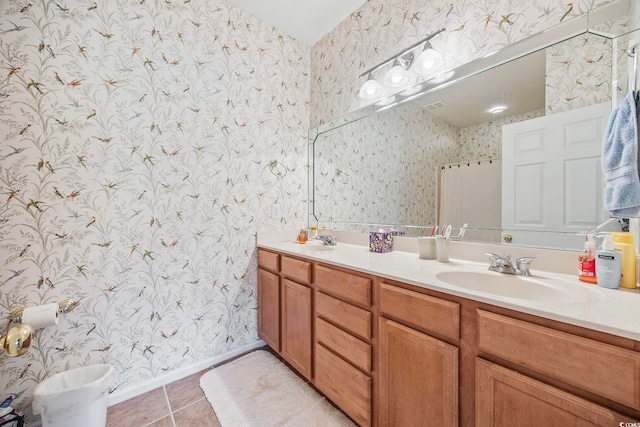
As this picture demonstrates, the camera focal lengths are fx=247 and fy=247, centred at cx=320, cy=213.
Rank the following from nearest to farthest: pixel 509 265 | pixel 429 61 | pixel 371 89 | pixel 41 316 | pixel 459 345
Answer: pixel 459 345 → pixel 509 265 → pixel 41 316 → pixel 429 61 → pixel 371 89

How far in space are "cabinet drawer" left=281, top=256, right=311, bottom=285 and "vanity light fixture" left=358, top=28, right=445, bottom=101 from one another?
1295mm

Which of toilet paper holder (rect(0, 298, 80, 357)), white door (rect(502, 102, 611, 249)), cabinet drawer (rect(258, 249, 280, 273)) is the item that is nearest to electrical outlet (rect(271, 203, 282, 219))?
cabinet drawer (rect(258, 249, 280, 273))

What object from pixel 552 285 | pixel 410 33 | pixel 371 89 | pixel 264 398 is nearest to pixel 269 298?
pixel 264 398

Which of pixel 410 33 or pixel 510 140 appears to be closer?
pixel 510 140

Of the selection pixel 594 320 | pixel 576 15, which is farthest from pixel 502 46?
pixel 594 320

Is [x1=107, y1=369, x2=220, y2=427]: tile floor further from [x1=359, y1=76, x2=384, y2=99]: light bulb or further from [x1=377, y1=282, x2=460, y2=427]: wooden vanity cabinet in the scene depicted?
[x1=359, y1=76, x2=384, y2=99]: light bulb

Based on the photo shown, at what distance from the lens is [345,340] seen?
1230mm

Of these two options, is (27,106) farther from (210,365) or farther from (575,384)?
(575,384)

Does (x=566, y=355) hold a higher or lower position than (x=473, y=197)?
lower

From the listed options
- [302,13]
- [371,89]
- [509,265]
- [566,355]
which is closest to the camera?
[566,355]

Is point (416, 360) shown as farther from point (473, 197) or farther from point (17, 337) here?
point (17, 337)

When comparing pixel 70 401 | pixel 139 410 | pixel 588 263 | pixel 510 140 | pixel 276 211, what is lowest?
pixel 139 410

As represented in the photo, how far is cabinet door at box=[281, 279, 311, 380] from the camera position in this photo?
1.48m

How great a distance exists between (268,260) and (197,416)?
37.7 inches
